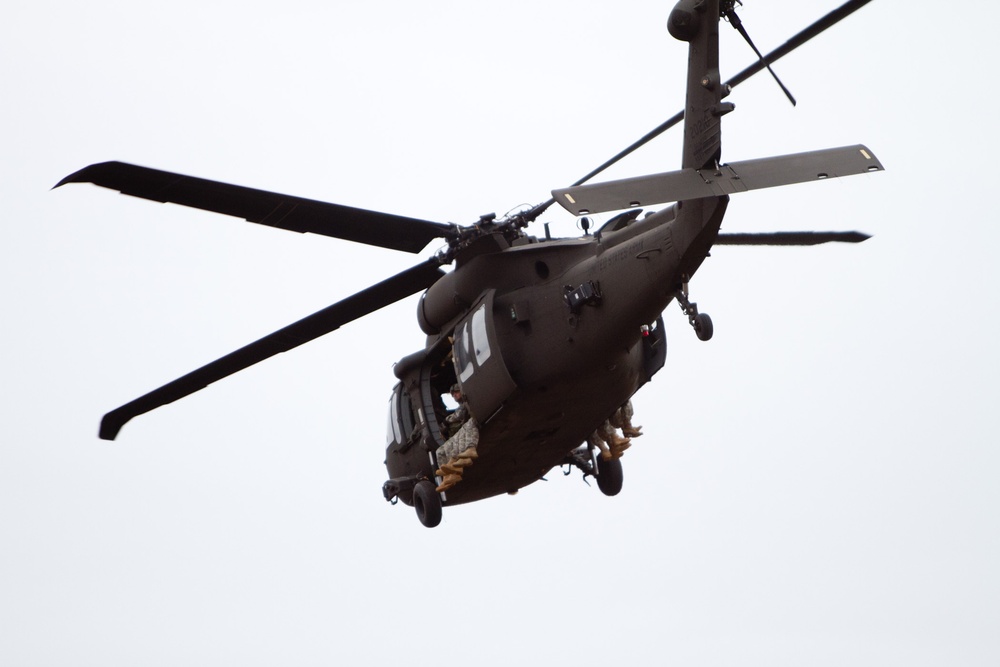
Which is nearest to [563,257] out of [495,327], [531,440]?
[495,327]

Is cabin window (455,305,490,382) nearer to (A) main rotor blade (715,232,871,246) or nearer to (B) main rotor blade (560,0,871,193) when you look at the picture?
(B) main rotor blade (560,0,871,193)

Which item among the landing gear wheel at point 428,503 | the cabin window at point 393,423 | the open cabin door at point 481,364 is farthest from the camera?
the cabin window at point 393,423

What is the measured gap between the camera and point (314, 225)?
51.7 ft

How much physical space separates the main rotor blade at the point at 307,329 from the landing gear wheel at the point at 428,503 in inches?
103

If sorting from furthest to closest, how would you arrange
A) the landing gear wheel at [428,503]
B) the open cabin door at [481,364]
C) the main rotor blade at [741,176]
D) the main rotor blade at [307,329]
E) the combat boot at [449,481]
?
the landing gear wheel at [428,503] < the combat boot at [449,481] < the main rotor blade at [307,329] < the open cabin door at [481,364] < the main rotor blade at [741,176]

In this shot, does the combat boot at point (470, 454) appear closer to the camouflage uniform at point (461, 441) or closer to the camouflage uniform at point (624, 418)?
the camouflage uniform at point (461, 441)

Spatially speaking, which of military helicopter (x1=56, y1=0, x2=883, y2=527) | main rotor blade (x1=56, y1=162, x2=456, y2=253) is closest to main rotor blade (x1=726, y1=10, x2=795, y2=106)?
military helicopter (x1=56, y1=0, x2=883, y2=527)

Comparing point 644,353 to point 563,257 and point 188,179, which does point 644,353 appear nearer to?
point 563,257

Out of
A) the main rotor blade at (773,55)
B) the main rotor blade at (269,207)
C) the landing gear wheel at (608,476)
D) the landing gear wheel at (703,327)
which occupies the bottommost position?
the landing gear wheel at (703,327)

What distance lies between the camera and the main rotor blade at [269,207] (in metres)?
14.4

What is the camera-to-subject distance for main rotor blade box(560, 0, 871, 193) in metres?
14.1

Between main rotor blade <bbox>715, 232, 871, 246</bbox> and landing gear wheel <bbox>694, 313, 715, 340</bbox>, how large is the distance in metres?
3.04

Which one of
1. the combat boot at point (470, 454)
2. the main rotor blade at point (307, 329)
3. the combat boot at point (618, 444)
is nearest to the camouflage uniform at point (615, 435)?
the combat boot at point (618, 444)

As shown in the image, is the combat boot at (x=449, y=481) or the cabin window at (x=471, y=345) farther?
the combat boot at (x=449, y=481)
